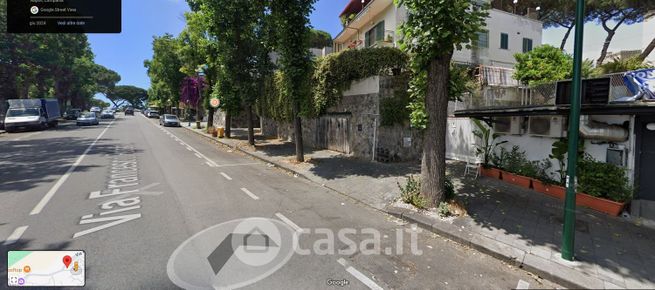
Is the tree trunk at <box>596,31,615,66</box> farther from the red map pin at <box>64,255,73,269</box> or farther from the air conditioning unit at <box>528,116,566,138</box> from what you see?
the red map pin at <box>64,255,73,269</box>

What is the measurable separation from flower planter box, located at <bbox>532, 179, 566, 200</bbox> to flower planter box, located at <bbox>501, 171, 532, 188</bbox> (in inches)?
7.5

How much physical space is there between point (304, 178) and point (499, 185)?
19.5 ft

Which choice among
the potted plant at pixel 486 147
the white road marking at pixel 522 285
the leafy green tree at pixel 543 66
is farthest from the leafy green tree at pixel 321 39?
the white road marking at pixel 522 285

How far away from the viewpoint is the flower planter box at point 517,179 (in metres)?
8.62

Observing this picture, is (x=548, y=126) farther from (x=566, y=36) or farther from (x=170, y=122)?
(x=170, y=122)

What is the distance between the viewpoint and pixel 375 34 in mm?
21047

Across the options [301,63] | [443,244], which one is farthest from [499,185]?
[301,63]

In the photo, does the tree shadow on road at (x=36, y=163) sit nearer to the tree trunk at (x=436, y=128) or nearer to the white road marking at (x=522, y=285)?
the tree trunk at (x=436, y=128)

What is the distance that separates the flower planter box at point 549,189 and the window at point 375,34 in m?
14.2

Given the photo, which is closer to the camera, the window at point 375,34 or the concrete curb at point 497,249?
the concrete curb at point 497,249

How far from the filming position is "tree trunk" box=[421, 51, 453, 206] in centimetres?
650

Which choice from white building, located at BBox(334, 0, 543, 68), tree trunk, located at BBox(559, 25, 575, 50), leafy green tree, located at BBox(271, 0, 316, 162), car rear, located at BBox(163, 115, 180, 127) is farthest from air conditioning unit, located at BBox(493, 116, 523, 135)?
car rear, located at BBox(163, 115, 180, 127)

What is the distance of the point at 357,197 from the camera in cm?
798

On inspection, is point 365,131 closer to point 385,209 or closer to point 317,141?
point 317,141
